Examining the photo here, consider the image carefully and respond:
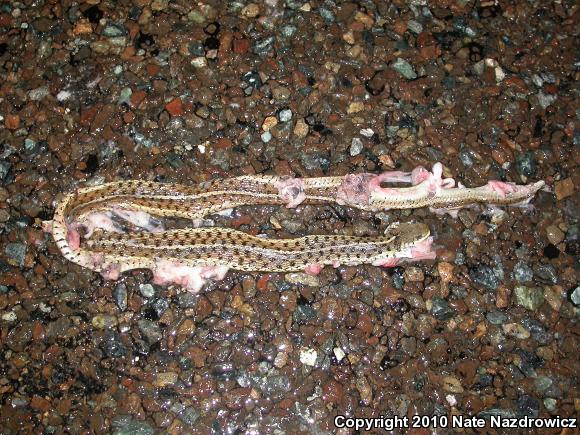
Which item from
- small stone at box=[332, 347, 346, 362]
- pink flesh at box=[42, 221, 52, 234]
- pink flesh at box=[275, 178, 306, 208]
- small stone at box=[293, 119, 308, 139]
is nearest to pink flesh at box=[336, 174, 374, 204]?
pink flesh at box=[275, 178, 306, 208]

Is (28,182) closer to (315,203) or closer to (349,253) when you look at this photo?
(315,203)

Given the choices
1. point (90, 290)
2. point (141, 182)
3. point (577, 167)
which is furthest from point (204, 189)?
→ point (577, 167)

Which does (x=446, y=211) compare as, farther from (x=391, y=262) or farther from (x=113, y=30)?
(x=113, y=30)

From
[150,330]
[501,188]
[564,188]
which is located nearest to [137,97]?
[150,330]

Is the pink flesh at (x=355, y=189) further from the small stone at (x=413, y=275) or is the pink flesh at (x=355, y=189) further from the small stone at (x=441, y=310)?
the small stone at (x=441, y=310)

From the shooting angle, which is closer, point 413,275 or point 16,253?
point 16,253

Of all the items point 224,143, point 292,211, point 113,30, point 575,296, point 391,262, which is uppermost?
point 113,30
